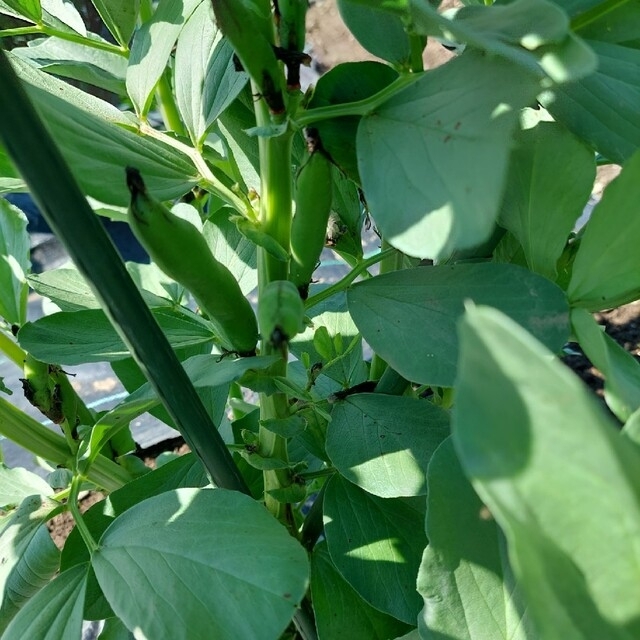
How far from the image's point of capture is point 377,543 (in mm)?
455

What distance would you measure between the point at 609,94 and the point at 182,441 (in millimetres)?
1139

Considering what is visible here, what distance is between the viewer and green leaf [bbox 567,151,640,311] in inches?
11.4

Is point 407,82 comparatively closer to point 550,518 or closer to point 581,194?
point 581,194

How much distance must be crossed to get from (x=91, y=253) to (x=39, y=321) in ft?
0.72

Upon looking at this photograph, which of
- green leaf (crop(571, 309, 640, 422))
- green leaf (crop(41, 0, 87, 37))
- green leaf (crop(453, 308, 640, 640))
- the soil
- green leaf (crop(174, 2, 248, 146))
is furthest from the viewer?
the soil

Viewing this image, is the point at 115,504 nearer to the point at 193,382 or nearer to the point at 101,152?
the point at 193,382

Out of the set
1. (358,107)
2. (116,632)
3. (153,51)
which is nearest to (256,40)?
(358,107)

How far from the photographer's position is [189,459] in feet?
1.68

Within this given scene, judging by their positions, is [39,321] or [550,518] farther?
[39,321]

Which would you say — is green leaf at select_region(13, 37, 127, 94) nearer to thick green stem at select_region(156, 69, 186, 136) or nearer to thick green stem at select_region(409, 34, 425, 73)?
thick green stem at select_region(156, 69, 186, 136)

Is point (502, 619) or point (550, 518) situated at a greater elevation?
point (550, 518)

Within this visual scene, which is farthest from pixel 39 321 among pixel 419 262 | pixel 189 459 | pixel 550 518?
pixel 550 518

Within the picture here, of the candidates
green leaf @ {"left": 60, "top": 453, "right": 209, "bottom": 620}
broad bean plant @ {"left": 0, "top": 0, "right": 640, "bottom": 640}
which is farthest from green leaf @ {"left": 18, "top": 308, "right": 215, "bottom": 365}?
green leaf @ {"left": 60, "top": 453, "right": 209, "bottom": 620}

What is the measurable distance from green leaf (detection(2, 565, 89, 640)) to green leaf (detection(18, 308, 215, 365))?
0.46 ft
